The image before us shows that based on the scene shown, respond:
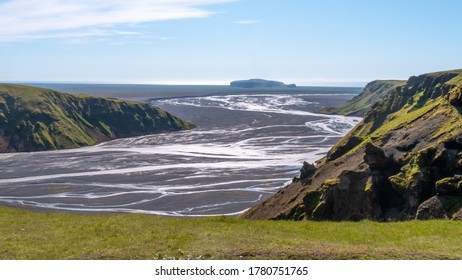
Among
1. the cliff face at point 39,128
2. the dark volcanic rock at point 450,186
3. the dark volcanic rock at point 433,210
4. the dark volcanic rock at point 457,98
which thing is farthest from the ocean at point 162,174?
the dark volcanic rock at point 433,210

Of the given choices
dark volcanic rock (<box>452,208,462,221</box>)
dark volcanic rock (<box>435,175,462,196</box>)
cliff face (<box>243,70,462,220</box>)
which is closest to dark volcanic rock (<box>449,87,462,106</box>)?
cliff face (<box>243,70,462,220</box>)

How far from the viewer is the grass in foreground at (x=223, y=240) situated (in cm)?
2073

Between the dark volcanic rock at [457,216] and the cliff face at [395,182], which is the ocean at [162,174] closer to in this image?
the cliff face at [395,182]

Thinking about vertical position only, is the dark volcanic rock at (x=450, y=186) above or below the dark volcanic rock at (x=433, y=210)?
above

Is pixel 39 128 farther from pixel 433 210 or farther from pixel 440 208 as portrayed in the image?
pixel 440 208

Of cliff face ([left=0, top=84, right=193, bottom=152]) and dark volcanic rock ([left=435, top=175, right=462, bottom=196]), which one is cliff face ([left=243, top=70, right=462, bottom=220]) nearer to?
dark volcanic rock ([left=435, top=175, right=462, bottom=196])

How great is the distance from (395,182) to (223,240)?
24.8m

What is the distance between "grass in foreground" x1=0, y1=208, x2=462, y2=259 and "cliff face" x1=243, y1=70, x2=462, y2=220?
9.43 metres

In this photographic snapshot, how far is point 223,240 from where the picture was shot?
932 inches

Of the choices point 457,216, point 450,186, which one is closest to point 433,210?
point 450,186

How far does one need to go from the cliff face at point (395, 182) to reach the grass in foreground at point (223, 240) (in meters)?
9.43

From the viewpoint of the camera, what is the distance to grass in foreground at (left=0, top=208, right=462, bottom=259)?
20.7 m

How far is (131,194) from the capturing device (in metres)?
86.7

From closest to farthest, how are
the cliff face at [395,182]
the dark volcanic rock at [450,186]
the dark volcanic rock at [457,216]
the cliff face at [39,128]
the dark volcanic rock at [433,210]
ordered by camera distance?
the dark volcanic rock at [457,216] → the dark volcanic rock at [433,210] → the dark volcanic rock at [450,186] → the cliff face at [395,182] → the cliff face at [39,128]
